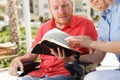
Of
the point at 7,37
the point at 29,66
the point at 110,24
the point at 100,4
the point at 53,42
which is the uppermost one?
the point at 100,4

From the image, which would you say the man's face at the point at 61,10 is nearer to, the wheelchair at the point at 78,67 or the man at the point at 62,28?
the man at the point at 62,28

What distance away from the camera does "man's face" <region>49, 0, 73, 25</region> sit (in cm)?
227

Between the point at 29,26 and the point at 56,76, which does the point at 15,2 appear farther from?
the point at 56,76

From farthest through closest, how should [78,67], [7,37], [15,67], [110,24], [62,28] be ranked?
[7,37] → [62,28] → [15,67] → [78,67] → [110,24]

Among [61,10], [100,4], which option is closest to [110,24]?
[100,4]

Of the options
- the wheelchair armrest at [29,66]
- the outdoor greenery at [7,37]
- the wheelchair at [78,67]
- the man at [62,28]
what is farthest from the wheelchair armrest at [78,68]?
the outdoor greenery at [7,37]

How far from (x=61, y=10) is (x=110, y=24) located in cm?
56

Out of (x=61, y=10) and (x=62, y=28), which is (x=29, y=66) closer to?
(x=62, y=28)

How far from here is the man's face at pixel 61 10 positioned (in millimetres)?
2266

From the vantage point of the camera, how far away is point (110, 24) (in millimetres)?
1844

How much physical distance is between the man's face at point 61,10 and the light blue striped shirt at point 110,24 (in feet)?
1.36

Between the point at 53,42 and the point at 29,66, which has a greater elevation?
the point at 53,42

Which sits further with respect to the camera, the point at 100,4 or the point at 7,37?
the point at 7,37

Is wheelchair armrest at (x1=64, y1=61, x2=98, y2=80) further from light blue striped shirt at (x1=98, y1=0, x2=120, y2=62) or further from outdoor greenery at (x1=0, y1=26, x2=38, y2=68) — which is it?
outdoor greenery at (x1=0, y1=26, x2=38, y2=68)
